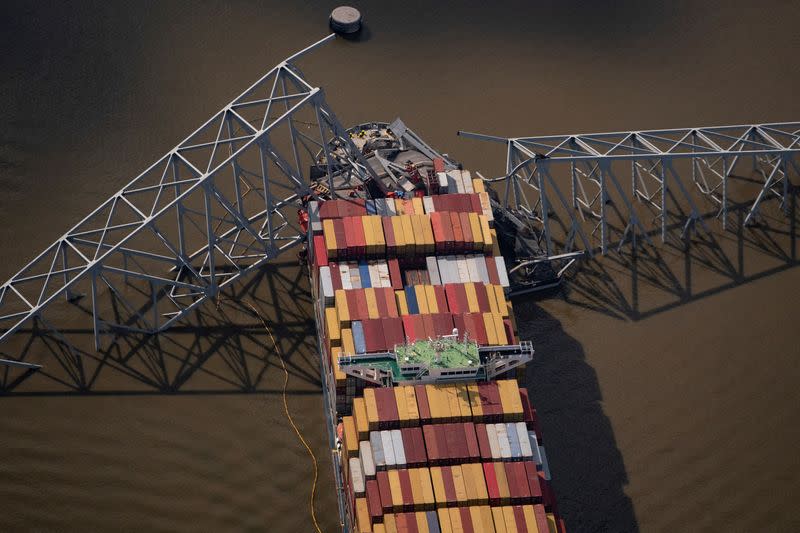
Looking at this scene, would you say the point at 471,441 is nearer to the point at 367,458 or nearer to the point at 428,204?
the point at 367,458

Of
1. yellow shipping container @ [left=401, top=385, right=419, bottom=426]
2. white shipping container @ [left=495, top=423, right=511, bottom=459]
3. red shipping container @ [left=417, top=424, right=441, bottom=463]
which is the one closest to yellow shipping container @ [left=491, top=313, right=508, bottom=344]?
white shipping container @ [left=495, top=423, right=511, bottom=459]

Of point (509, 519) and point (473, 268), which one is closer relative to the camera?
point (509, 519)

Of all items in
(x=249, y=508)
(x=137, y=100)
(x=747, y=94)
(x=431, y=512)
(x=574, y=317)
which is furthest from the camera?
(x=747, y=94)

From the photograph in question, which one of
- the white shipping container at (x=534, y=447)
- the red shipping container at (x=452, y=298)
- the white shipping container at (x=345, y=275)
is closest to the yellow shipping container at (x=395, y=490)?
the white shipping container at (x=534, y=447)

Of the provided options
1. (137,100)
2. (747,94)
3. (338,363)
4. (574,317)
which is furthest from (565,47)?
(338,363)

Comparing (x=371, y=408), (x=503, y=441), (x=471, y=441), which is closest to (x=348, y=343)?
(x=371, y=408)

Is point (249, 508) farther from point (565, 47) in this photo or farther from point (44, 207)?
point (565, 47)
